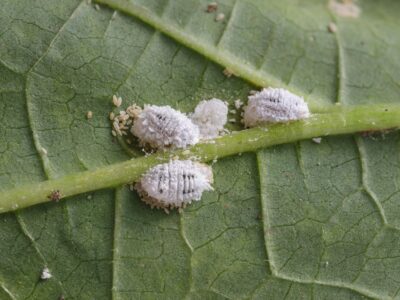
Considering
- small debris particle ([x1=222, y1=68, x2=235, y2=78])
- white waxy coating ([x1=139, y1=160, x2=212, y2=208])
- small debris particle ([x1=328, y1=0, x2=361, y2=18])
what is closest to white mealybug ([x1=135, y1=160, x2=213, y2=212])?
white waxy coating ([x1=139, y1=160, x2=212, y2=208])

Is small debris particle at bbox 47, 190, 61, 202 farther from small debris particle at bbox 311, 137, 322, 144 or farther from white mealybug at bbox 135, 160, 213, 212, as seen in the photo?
small debris particle at bbox 311, 137, 322, 144

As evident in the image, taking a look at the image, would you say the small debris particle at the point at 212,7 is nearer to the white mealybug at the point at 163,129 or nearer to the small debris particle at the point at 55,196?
the white mealybug at the point at 163,129

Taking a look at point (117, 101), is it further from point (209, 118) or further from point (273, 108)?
point (273, 108)

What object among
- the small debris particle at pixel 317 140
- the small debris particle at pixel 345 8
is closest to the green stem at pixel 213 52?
the small debris particle at pixel 317 140

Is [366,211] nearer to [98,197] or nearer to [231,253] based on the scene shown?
[231,253]

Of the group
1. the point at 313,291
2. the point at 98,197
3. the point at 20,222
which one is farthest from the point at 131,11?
the point at 313,291

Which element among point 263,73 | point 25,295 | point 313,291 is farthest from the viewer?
point 263,73
